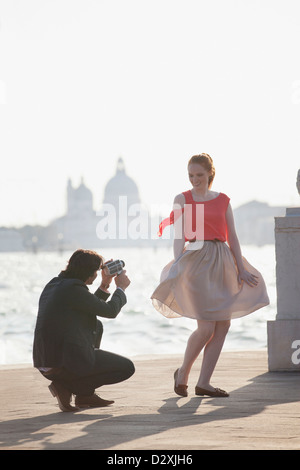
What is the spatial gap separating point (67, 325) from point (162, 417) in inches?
27.2

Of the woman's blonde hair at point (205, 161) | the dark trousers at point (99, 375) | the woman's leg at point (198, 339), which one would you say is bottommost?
the dark trousers at point (99, 375)

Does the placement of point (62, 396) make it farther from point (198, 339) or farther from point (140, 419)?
point (198, 339)

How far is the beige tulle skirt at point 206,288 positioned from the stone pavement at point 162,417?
0.49m

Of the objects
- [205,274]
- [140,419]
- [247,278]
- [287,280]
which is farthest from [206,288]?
[287,280]

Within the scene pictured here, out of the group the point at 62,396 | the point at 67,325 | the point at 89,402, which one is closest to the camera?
the point at 67,325

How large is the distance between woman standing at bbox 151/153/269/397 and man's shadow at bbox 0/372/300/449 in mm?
273

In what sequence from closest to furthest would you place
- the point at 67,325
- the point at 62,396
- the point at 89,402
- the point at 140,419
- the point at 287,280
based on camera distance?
the point at 140,419 < the point at 67,325 < the point at 62,396 < the point at 89,402 < the point at 287,280

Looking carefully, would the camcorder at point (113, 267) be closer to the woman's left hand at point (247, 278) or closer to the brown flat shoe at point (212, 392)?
the woman's left hand at point (247, 278)

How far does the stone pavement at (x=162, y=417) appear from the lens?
3.78 meters

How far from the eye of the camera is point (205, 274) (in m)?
5.12

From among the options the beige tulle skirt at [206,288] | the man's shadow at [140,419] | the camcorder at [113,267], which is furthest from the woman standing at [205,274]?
the camcorder at [113,267]

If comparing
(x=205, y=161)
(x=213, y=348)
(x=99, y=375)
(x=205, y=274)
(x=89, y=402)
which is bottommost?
(x=89, y=402)

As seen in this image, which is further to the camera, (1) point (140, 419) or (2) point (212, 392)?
(2) point (212, 392)
